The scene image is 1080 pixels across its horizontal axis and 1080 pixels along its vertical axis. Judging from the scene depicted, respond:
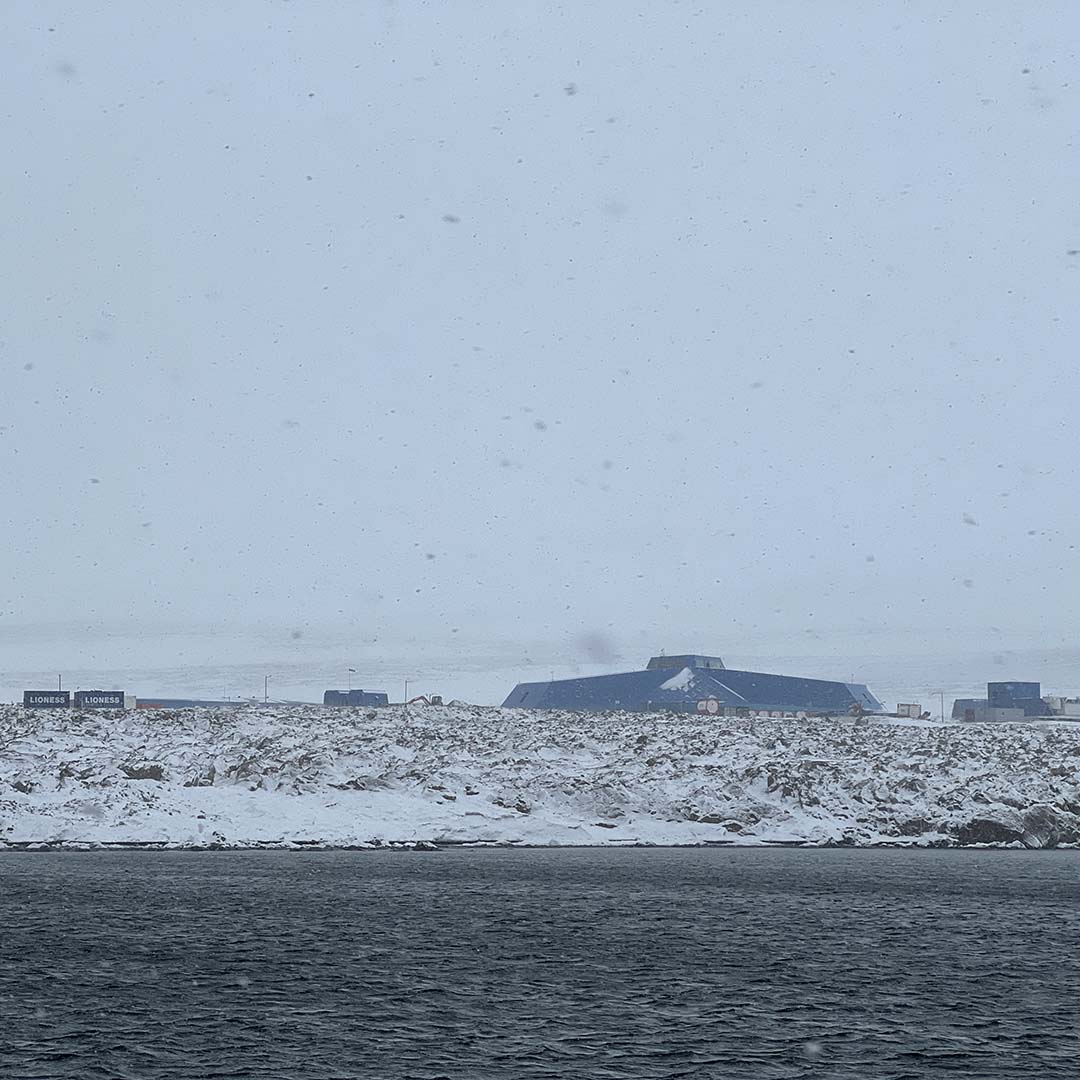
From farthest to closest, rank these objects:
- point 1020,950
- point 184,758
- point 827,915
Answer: point 184,758, point 827,915, point 1020,950

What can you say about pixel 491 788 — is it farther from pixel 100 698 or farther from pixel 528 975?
pixel 100 698

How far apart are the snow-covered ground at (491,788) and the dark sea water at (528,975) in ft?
48.7

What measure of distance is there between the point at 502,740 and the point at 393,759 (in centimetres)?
1154

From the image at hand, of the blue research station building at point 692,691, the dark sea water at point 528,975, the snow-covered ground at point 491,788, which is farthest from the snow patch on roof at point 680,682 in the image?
the dark sea water at point 528,975

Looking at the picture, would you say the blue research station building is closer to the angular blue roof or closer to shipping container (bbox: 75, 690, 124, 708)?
the angular blue roof

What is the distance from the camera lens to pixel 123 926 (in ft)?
117

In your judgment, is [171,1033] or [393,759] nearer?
[171,1033]

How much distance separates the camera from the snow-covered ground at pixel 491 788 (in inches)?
2702

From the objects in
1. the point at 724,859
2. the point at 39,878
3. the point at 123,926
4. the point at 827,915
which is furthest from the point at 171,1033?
the point at 724,859

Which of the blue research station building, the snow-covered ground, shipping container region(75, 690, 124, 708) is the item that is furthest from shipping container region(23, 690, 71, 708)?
the blue research station building

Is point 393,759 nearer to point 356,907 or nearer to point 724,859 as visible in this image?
point 724,859

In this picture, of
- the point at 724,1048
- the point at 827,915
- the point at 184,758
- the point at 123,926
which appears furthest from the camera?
the point at 184,758

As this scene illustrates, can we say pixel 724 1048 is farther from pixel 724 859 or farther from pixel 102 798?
pixel 102 798

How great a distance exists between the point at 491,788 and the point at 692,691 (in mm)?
91713
